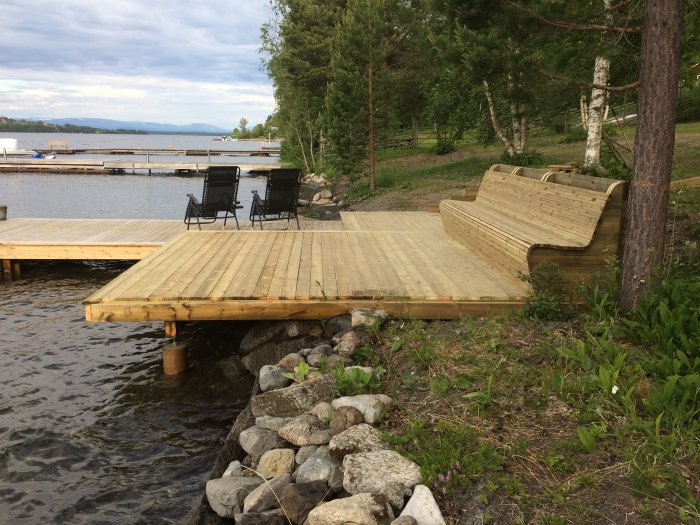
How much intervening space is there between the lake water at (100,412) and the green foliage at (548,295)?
2895 mm

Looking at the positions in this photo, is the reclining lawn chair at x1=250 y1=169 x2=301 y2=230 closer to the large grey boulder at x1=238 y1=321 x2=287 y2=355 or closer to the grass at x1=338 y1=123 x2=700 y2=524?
the large grey boulder at x1=238 y1=321 x2=287 y2=355

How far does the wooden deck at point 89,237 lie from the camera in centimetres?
912

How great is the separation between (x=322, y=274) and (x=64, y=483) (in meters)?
2.98

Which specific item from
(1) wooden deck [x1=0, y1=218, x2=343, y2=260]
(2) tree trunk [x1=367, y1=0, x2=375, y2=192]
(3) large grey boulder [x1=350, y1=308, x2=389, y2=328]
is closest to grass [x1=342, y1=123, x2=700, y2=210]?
(2) tree trunk [x1=367, y1=0, x2=375, y2=192]

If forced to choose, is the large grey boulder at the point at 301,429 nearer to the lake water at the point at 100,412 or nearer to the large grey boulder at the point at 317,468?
the large grey boulder at the point at 317,468

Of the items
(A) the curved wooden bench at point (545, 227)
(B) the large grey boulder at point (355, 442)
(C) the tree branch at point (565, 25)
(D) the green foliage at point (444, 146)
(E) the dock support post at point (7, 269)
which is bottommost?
(E) the dock support post at point (7, 269)

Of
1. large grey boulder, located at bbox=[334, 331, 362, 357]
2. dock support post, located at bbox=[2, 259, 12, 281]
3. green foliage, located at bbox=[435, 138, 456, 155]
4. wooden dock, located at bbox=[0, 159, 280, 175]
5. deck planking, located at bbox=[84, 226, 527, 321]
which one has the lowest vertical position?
dock support post, located at bbox=[2, 259, 12, 281]

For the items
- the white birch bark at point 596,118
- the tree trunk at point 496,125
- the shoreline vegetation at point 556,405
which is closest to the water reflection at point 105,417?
the shoreline vegetation at point 556,405

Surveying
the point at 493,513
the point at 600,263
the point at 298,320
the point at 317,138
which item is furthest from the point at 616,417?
the point at 317,138

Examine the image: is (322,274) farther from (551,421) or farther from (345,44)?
(345,44)

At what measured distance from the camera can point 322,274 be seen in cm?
582

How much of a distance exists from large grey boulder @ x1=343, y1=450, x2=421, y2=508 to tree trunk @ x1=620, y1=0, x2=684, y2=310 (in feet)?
7.87

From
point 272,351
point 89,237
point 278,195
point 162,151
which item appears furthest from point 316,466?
point 162,151

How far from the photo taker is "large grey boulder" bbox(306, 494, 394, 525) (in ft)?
8.12
